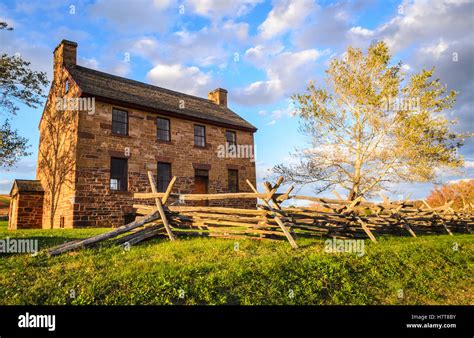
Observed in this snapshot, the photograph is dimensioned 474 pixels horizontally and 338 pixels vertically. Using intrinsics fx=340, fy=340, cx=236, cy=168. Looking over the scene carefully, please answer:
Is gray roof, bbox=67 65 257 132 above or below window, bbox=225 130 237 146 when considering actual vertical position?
above

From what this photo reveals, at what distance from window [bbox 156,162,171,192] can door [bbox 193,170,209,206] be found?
1637mm

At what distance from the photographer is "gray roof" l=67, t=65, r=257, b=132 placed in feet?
52.9

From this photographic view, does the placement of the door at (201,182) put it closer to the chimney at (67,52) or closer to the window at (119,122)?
the window at (119,122)

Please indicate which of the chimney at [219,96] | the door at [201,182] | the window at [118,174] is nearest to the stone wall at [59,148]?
the window at [118,174]

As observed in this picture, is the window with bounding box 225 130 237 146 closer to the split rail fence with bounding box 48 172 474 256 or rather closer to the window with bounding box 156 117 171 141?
the window with bounding box 156 117 171 141

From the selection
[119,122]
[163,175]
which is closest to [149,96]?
[119,122]

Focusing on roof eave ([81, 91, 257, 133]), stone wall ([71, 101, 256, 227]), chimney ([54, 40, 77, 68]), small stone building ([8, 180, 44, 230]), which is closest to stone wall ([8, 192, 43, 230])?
small stone building ([8, 180, 44, 230])

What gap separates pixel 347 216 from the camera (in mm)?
→ 10047

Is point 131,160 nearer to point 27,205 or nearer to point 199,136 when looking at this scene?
point 199,136
